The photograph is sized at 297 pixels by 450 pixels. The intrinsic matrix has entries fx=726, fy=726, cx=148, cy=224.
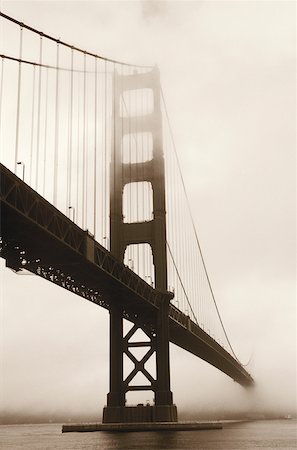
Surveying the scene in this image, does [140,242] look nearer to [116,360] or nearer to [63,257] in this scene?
[116,360]

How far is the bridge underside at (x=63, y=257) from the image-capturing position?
2573 centimetres

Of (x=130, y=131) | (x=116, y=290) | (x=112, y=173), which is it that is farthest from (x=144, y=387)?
(x=130, y=131)

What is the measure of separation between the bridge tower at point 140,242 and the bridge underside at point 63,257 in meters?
1.49

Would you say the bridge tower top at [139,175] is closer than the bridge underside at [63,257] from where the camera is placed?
No

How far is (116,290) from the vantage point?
40500 mm

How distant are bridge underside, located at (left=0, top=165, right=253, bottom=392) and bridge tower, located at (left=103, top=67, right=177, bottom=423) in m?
1.49

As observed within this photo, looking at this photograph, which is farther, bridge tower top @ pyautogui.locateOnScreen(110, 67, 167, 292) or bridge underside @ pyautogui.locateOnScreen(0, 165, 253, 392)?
bridge tower top @ pyautogui.locateOnScreen(110, 67, 167, 292)

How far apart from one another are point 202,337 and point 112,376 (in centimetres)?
1541

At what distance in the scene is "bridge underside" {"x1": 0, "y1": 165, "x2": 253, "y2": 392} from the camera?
25734 millimetres

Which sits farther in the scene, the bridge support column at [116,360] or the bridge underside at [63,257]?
the bridge support column at [116,360]

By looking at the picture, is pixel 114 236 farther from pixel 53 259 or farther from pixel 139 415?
pixel 53 259

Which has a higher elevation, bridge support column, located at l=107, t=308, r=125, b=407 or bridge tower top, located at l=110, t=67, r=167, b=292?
bridge tower top, located at l=110, t=67, r=167, b=292

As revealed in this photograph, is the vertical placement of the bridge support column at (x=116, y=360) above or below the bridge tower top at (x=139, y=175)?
below

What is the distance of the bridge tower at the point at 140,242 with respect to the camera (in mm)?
44906
